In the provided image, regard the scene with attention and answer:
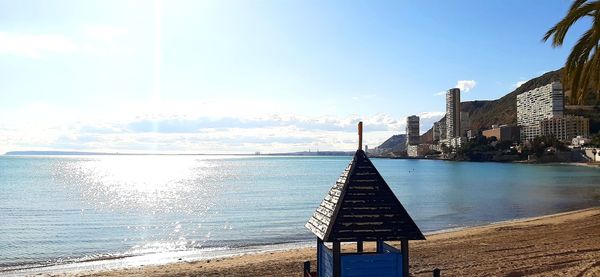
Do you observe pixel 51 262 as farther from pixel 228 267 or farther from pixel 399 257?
pixel 399 257

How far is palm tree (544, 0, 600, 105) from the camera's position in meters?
12.5

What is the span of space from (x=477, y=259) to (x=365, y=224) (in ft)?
Answer: 36.5

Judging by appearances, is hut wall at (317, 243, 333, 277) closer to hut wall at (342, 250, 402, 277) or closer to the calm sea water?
hut wall at (342, 250, 402, 277)

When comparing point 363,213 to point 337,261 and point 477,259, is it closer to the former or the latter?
point 337,261

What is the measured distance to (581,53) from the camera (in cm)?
1345

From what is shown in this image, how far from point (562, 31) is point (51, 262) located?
2106cm

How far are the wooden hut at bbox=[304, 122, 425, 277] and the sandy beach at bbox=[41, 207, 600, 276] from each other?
308 inches

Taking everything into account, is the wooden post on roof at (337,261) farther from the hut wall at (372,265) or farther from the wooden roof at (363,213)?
the wooden roof at (363,213)

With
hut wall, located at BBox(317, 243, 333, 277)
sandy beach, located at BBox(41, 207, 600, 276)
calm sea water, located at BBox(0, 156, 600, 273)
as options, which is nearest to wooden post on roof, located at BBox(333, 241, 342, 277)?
hut wall, located at BBox(317, 243, 333, 277)

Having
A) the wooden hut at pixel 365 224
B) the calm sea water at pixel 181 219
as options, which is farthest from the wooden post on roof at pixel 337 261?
the calm sea water at pixel 181 219

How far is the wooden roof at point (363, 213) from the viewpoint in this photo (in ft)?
26.7

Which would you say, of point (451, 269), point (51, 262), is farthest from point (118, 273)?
point (451, 269)

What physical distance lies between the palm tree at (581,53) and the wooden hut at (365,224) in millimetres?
7315

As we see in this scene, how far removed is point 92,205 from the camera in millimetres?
48219
